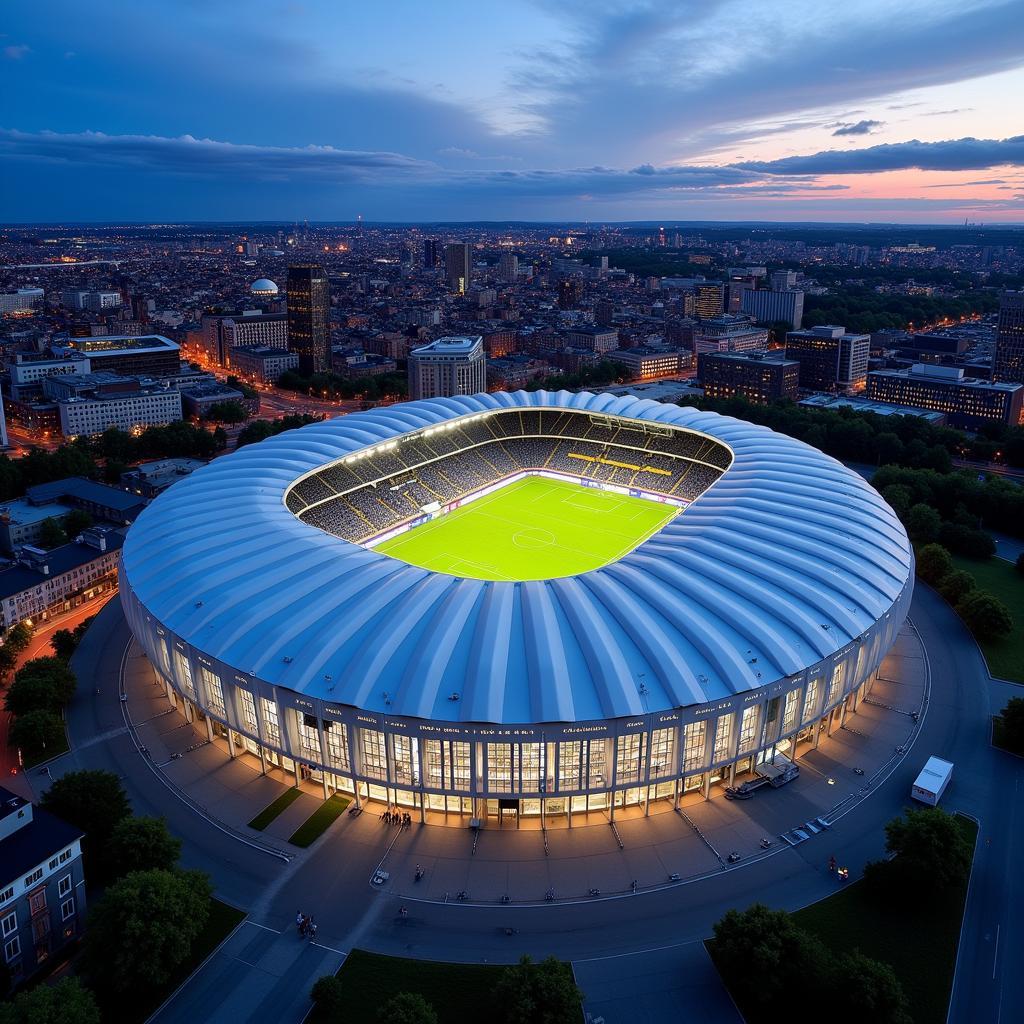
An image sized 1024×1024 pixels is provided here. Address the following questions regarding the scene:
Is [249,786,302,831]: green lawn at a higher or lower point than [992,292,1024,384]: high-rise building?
lower

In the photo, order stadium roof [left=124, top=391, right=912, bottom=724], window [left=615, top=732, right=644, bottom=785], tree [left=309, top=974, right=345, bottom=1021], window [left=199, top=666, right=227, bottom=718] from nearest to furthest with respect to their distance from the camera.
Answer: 1. tree [left=309, top=974, right=345, bottom=1021]
2. stadium roof [left=124, top=391, right=912, bottom=724]
3. window [left=615, top=732, right=644, bottom=785]
4. window [left=199, top=666, right=227, bottom=718]

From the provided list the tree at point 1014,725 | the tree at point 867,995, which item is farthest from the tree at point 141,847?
the tree at point 1014,725

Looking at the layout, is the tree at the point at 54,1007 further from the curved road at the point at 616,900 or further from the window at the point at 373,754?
the window at the point at 373,754

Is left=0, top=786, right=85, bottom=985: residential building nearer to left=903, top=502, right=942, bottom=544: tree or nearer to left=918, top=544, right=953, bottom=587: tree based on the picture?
left=918, top=544, right=953, bottom=587: tree

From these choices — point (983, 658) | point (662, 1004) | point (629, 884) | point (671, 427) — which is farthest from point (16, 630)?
point (983, 658)

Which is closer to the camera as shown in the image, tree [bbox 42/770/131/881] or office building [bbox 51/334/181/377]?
tree [bbox 42/770/131/881]

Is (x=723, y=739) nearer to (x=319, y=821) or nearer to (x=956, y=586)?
(x=319, y=821)

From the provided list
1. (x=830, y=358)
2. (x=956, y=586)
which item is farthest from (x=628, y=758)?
(x=830, y=358)

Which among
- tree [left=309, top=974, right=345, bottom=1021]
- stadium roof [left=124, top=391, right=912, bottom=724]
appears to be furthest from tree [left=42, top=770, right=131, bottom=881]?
tree [left=309, top=974, right=345, bottom=1021]
